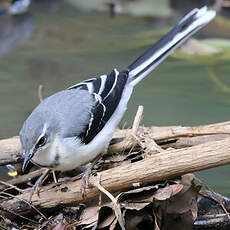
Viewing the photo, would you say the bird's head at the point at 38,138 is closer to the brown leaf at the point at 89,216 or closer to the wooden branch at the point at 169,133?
the brown leaf at the point at 89,216

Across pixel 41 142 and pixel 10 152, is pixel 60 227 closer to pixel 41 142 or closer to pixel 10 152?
pixel 41 142

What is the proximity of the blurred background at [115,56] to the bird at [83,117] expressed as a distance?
2.83ft

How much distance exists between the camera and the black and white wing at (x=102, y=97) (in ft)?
10.8

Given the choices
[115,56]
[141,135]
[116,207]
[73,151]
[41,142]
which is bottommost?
[115,56]

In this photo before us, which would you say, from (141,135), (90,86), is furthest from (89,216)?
(90,86)

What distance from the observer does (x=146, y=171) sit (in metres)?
2.93

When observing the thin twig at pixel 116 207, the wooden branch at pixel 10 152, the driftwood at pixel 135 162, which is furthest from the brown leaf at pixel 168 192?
the wooden branch at pixel 10 152

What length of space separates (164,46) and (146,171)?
3.76ft

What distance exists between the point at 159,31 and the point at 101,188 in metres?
4.87

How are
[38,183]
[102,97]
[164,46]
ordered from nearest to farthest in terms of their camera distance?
[38,183]
[102,97]
[164,46]

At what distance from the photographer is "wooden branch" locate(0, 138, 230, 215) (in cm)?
284

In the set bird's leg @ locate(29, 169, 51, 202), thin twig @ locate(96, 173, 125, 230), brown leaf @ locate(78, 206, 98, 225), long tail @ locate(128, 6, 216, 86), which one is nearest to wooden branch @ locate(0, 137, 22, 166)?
bird's leg @ locate(29, 169, 51, 202)

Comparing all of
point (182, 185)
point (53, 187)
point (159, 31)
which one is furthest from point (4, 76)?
point (182, 185)

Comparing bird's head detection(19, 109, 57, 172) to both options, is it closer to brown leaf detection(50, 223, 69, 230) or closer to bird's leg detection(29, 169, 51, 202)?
bird's leg detection(29, 169, 51, 202)
